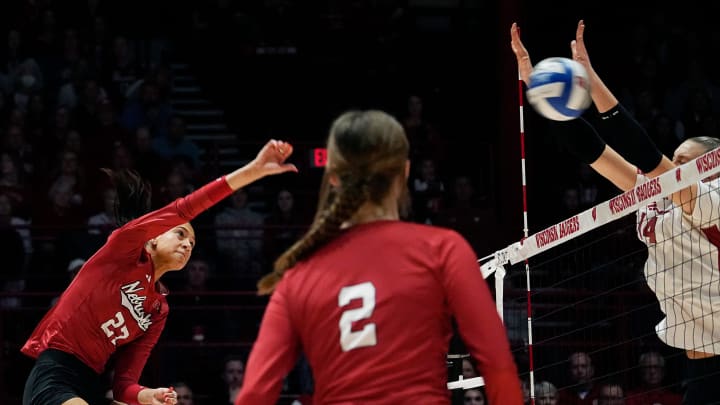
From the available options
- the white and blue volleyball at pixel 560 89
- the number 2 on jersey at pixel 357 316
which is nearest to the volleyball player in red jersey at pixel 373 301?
the number 2 on jersey at pixel 357 316

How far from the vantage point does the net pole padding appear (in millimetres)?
4496

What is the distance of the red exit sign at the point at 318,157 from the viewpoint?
11.1m

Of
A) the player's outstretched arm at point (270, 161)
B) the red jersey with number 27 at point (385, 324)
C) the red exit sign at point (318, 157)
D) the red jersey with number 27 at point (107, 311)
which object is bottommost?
the red jersey with number 27 at point (385, 324)

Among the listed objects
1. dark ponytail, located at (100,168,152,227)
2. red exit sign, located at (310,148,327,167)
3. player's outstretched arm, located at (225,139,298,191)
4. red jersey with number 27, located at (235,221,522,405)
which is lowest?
red jersey with number 27, located at (235,221,522,405)

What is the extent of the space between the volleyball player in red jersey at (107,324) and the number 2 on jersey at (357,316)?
8.37 feet

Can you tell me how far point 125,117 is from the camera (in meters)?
13.0

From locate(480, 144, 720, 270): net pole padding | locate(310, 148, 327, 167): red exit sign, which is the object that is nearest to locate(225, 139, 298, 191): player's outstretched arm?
locate(480, 144, 720, 270): net pole padding

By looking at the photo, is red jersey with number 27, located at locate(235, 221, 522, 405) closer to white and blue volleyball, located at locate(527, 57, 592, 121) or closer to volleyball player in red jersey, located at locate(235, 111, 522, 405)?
volleyball player in red jersey, located at locate(235, 111, 522, 405)

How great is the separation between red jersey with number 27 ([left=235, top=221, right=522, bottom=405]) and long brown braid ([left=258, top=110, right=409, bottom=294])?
0.25ft

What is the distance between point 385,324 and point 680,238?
2.44 metres

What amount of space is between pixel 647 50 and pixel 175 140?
6.29 meters

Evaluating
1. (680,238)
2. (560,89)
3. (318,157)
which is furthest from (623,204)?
(318,157)

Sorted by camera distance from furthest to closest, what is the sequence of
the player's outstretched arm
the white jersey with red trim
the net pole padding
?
1. the white jersey with red trim
2. the net pole padding
3. the player's outstretched arm

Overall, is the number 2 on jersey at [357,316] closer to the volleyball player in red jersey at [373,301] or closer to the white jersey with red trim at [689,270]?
the volleyball player in red jersey at [373,301]
